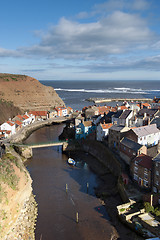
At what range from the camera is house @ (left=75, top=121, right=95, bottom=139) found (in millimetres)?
54562

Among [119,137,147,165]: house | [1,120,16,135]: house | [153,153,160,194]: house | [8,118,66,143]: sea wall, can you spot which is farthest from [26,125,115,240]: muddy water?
[1,120,16,135]: house

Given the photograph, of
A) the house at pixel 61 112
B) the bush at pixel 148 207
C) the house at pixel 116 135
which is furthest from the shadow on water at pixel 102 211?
the house at pixel 61 112

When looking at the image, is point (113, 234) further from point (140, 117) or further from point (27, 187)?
point (140, 117)

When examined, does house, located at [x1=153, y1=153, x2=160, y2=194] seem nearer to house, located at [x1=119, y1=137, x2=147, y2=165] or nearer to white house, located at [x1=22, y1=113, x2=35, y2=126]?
Result: house, located at [x1=119, y1=137, x2=147, y2=165]

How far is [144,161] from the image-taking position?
31.0 meters

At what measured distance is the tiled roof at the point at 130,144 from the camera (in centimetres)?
3449

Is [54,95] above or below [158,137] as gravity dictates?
above

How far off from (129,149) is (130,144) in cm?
104

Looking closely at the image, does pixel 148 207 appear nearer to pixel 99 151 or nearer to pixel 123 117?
pixel 99 151

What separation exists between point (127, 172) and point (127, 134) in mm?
8559

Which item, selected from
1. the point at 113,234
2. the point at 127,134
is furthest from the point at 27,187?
the point at 127,134

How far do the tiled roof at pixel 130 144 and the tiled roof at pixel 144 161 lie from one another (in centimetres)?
207

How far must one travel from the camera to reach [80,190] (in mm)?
33062

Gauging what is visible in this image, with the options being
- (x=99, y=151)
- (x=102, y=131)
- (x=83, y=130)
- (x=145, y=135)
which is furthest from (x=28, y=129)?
(x=145, y=135)
